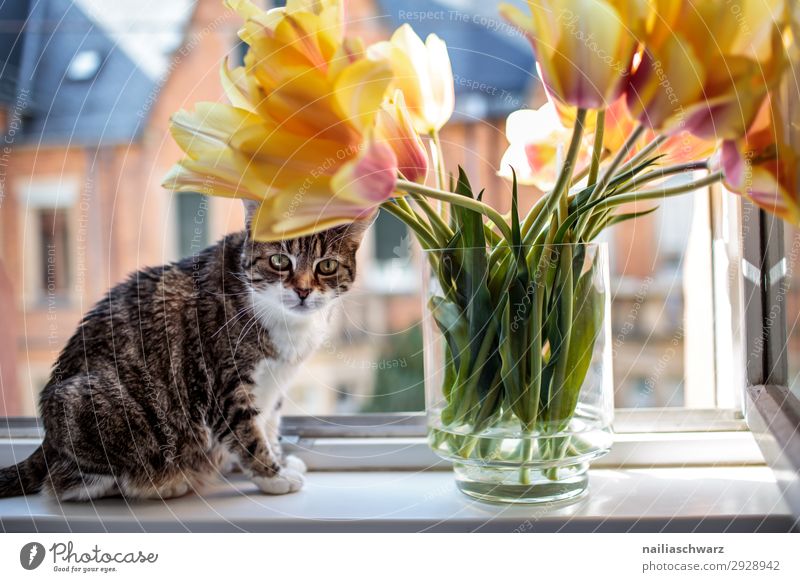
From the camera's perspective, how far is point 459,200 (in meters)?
0.48

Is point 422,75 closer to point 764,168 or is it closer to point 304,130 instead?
point 304,130

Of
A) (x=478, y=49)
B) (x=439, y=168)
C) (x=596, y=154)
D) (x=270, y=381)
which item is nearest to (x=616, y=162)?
(x=596, y=154)

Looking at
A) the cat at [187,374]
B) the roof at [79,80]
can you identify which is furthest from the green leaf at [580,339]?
the roof at [79,80]

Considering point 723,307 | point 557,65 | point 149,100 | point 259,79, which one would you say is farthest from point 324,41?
point 723,307

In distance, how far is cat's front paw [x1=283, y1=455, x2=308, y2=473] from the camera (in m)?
0.65

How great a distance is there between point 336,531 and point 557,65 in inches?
15.0

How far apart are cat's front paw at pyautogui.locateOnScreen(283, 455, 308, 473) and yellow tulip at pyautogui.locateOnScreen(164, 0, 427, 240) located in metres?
0.28

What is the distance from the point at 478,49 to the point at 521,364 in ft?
1.10

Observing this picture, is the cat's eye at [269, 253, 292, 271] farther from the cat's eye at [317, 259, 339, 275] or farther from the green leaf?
the green leaf

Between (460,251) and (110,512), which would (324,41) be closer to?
(460,251)

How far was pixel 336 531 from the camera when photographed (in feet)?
1.75

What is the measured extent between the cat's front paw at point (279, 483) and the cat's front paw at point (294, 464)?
41mm

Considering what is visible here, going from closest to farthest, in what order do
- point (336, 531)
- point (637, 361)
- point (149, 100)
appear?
1. point (336, 531)
2. point (149, 100)
3. point (637, 361)
